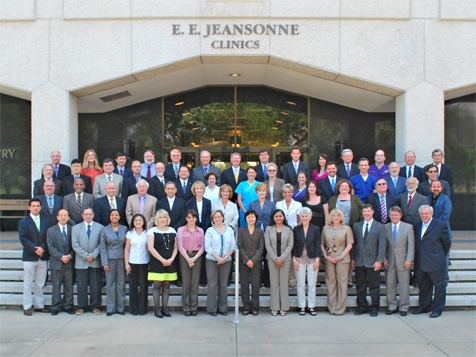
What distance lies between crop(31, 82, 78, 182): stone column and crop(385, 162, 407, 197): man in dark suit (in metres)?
6.98

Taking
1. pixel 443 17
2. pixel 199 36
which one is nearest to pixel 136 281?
pixel 199 36

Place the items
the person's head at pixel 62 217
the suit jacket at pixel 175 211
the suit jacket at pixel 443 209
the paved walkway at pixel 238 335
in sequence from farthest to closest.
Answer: the suit jacket at pixel 175 211 < the suit jacket at pixel 443 209 < the person's head at pixel 62 217 < the paved walkway at pixel 238 335

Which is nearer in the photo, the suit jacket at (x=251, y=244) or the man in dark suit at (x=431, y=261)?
the man in dark suit at (x=431, y=261)

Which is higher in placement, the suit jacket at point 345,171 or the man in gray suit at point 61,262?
the suit jacket at point 345,171

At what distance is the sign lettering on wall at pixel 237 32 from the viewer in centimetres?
1107

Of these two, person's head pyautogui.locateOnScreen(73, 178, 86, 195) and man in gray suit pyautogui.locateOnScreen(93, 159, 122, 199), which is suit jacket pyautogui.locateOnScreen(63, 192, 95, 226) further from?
man in gray suit pyautogui.locateOnScreen(93, 159, 122, 199)

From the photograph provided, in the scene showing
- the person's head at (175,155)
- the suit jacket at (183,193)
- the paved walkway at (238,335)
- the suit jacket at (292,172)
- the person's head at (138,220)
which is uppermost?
the person's head at (175,155)

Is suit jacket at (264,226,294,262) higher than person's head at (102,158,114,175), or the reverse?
person's head at (102,158,114,175)

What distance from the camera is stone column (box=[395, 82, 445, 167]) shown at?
11.1 metres

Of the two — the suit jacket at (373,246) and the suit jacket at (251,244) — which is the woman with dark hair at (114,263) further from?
the suit jacket at (373,246)

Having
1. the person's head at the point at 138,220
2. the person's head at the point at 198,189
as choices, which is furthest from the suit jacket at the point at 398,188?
the person's head at the point at 138,220

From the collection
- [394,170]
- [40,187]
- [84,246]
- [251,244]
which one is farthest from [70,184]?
[394,170]

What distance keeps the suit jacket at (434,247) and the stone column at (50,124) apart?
7705mm

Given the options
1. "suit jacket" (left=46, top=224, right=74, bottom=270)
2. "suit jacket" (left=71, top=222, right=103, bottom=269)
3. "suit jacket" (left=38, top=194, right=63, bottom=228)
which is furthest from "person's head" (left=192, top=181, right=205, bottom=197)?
"suit jacket" (left=38, top=194, right=63, bottom=228)
